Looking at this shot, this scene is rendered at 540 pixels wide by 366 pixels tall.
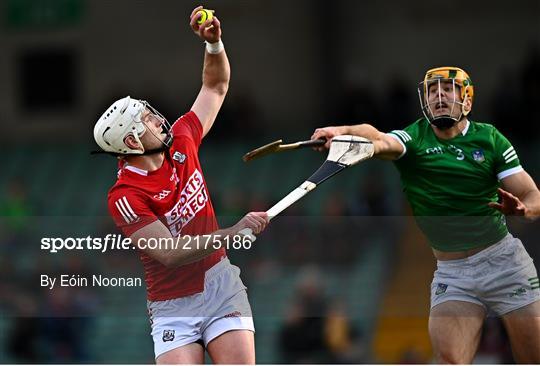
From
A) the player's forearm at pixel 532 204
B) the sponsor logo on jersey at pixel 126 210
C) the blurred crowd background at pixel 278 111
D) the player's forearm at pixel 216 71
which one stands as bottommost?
the blurred crowd background at pixel 278 111

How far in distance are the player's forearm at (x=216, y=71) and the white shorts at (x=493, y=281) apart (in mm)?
1434

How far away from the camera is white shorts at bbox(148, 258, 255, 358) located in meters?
6.05

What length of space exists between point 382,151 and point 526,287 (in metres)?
0.96

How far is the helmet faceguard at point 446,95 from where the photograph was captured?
6312 millimetres

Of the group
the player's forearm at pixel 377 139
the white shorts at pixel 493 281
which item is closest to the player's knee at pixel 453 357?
the white shorts at pixel 493 281

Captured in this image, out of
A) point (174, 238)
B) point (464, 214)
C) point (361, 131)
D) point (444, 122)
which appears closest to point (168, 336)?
point (174, 238)

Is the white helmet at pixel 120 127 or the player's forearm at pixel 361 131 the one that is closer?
the white helmet at pixel 120 127

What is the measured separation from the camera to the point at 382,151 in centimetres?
630

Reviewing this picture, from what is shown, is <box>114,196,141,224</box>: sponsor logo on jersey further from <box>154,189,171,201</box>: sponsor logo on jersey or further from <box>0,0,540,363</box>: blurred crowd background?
<box>0,0,540,363</box>: blurred crowd background

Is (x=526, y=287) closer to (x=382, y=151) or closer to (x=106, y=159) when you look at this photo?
(x=382, y=151)

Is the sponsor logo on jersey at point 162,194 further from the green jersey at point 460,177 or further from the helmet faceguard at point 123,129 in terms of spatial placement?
the green jersey at point 460,177

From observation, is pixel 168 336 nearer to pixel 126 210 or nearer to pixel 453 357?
pixel 126 210

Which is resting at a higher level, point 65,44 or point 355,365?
point 65,44

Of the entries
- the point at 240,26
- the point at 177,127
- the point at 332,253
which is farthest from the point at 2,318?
the point at 240,26
